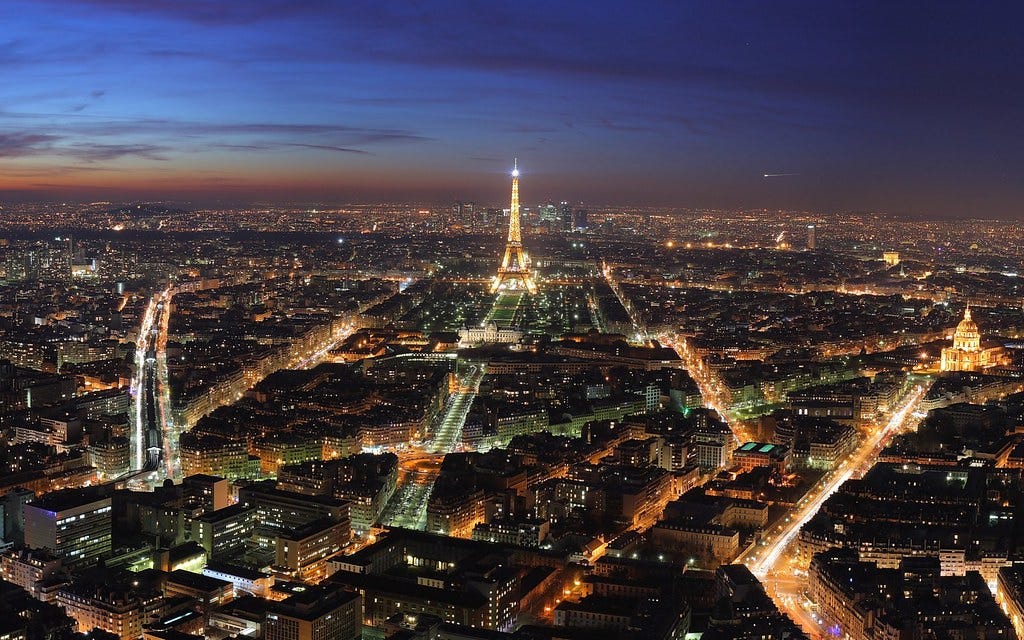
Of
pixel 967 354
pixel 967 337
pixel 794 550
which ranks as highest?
pixel 967 337

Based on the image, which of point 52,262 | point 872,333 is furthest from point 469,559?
point 52,262

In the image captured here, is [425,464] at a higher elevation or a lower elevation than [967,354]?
lower

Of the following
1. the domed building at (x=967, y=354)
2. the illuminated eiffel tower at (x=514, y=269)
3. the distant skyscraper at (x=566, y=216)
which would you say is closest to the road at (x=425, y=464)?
the domed building at (x=967, y=354)

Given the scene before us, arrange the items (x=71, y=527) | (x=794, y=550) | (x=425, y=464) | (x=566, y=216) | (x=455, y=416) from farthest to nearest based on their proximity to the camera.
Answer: (x=566, y=216), (x=455, y=416), (x=425, y=464), (x=794, y=550), (x=71, y=527)

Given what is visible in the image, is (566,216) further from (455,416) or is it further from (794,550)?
(794,550)

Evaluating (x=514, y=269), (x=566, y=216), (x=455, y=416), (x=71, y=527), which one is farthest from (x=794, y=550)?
(x=566, y=216)

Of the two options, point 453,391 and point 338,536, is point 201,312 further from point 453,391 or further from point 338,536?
point 338,536

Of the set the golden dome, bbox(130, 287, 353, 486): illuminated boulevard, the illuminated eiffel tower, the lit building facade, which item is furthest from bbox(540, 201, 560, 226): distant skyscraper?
the lit building facade

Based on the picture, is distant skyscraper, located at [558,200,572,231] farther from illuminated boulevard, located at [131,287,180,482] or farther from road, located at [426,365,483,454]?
road, located at [426,365,483,454]
